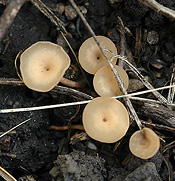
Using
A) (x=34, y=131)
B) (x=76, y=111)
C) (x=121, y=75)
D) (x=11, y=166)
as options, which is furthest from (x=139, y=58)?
(x=11, y=166)

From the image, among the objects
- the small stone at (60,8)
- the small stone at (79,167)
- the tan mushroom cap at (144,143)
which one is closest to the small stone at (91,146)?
the small stone at (79,167)

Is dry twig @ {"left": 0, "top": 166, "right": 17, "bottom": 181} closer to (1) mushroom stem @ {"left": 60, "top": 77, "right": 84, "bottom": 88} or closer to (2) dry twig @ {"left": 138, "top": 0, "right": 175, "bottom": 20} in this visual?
(1) mushroom stem @ {"left": 60, "top": 77, "right": 84, "bottom": 88}

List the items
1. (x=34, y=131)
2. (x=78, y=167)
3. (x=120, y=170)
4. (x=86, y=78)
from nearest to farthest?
(x=78, y=167)
(x=120, y=170)
(x=34, y=131)
(x=86, y=78)

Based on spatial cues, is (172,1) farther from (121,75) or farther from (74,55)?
(74,55)

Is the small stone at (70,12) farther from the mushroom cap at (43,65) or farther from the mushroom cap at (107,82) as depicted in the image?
the mushroom cap at (107,82)

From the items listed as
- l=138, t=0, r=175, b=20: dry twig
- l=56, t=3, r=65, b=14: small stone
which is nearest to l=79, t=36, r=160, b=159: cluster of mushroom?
l=138, t=0, r=175, b=20: dry twig

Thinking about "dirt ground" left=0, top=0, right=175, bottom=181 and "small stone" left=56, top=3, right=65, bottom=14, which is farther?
"small stone" left=56, top=3, right=65, bottom=14
